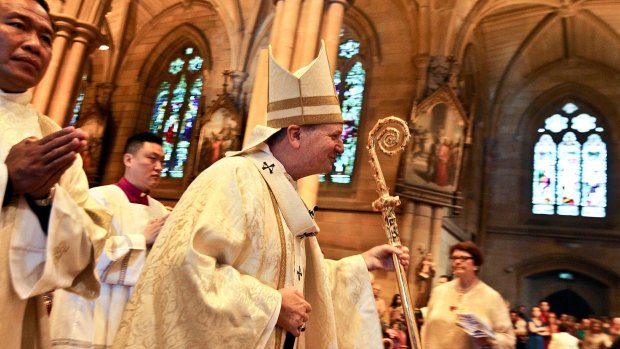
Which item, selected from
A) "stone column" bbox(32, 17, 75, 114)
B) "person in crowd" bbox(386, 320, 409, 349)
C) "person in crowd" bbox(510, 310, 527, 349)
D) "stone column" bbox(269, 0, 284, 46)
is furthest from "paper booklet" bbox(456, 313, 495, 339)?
"stone column" bbox(32, 17, 75, 114)

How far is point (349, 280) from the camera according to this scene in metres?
2.16

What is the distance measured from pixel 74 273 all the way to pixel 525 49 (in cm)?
1469

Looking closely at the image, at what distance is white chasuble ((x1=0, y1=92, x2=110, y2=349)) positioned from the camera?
1.45 meters

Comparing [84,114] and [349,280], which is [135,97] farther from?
[349,280]

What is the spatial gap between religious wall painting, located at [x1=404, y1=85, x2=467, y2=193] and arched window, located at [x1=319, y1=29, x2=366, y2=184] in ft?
5.24

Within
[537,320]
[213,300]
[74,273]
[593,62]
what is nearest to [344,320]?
[213,300]

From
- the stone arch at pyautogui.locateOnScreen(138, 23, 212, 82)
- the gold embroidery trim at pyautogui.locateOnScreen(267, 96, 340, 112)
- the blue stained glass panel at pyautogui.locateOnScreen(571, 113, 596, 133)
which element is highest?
the stone arch at pyautogui.locateOnScreen(138, 23, 212, 82)

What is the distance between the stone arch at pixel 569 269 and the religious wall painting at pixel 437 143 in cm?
425

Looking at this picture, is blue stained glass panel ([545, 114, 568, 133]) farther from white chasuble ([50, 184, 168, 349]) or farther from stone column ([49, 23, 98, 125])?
white chasuble ([50, 184, 168, 349])

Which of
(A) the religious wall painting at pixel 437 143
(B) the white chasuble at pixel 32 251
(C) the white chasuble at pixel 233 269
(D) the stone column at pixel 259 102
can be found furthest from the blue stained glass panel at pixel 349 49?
(B) the white chasuble at pixel 32 251

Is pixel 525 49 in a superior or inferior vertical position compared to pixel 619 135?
superior

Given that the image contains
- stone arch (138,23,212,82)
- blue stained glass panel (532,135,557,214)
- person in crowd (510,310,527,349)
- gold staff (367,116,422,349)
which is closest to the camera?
gold staff (367,116,422,349)

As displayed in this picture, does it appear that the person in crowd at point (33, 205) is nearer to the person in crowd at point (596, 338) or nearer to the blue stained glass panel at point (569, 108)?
the person in crowd at point (596, 338)

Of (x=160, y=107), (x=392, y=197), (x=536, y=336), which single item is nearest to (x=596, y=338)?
(x=536, y=336)
